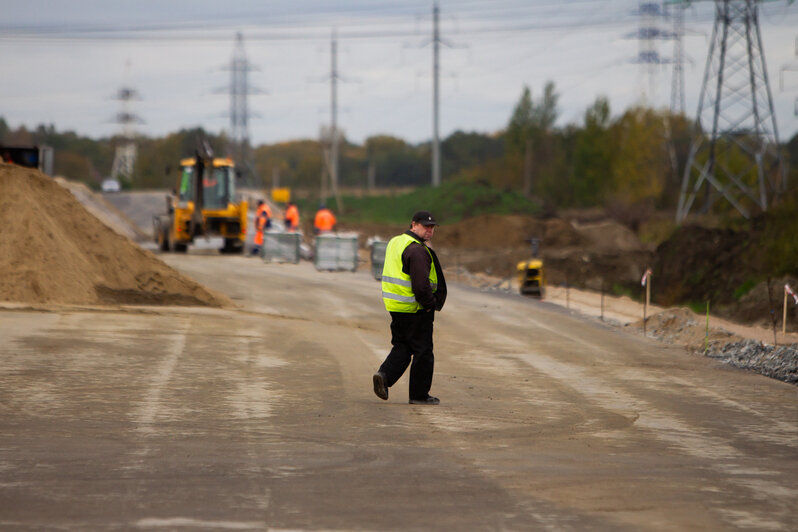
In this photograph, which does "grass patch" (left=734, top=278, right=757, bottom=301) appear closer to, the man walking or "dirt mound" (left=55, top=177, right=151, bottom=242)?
the man walking

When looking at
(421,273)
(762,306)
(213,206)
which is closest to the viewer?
(421,273)

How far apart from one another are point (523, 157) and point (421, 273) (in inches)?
3529

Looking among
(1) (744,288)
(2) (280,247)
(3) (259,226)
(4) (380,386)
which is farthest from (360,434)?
(3) (259,226)

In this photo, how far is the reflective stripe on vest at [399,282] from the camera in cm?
1012

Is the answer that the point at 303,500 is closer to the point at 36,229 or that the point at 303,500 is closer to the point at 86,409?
the point at 86,409

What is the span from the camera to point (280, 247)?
33562 mm

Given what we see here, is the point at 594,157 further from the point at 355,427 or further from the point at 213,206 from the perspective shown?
the point at 355,427

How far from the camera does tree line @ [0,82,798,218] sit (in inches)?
2741

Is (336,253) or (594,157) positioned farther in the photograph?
(594,157)

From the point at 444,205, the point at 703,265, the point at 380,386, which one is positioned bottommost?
the point at 380,386

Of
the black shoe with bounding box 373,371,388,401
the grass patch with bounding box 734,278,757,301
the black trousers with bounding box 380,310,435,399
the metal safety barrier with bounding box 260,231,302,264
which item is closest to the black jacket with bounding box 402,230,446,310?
the black trousers with bounding box 380,310,435,399

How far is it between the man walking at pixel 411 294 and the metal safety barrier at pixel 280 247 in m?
23.4

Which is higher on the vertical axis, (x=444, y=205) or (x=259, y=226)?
(x=444, y=205)

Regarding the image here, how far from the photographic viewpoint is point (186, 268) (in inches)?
1136
